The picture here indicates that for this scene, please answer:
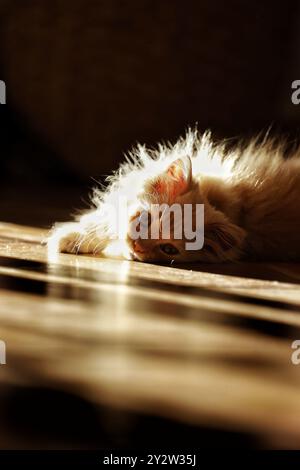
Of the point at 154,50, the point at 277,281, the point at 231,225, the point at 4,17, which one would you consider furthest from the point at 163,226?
the point at 4,17

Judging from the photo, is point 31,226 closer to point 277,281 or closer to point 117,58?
point 277,281

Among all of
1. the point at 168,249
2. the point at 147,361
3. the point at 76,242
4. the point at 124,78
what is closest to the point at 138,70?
the point at 124,78

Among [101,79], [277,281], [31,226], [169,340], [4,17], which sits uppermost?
[4,17]

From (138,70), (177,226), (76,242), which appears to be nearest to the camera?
(177,226)

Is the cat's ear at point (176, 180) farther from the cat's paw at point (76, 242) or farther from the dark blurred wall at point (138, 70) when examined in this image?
the dark blurred wall at point (138, 70)

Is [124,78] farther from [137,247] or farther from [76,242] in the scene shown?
[137,247]

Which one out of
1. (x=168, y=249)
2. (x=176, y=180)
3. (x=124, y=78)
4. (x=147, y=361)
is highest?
(x=124, y=78)

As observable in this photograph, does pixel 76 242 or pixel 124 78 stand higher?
pixel 124 78
